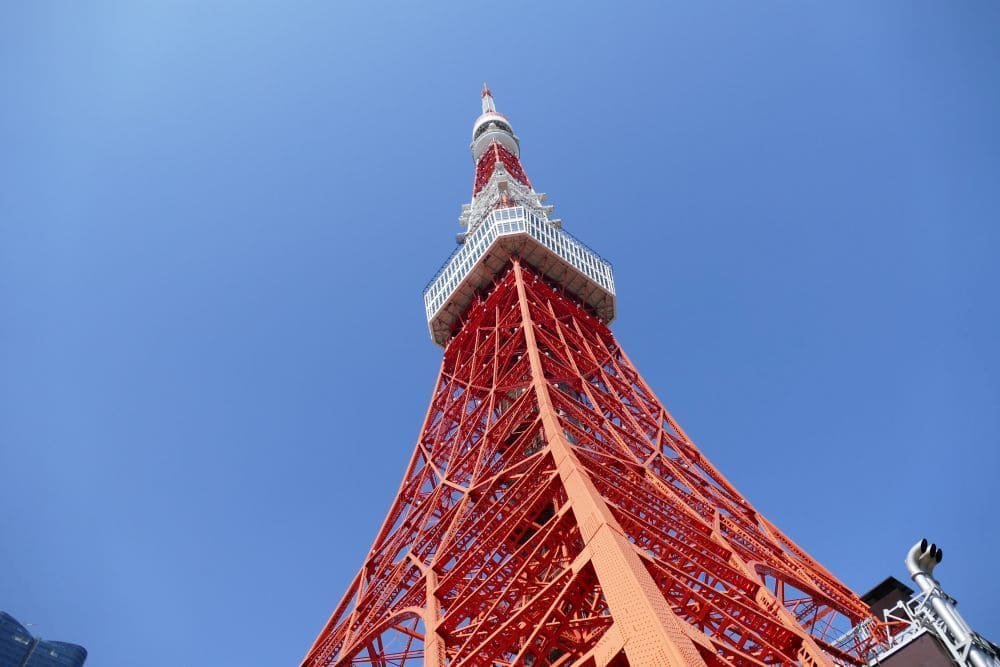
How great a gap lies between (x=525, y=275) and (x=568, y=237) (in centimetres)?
287

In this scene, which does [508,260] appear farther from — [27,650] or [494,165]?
[27,650]

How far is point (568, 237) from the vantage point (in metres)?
22.8

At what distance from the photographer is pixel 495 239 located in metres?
21.0

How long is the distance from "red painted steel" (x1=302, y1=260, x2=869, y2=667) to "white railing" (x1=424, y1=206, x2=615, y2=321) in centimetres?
263

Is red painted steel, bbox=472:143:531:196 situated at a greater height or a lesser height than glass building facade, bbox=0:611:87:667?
lesser

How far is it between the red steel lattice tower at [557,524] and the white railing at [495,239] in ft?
0.23

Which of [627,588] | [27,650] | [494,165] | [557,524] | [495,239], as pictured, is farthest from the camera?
[27,650]

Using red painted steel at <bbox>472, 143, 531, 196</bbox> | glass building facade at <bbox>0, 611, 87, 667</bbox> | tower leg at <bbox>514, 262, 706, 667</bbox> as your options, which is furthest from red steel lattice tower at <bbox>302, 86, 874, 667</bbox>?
glass building facade at <bbox>0, 611, 87, 667</bbox>

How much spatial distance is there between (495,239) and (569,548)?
11932 mm

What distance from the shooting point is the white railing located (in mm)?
21422

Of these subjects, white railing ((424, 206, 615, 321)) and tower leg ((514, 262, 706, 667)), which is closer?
tower leg ((514, 262, 706, 667))

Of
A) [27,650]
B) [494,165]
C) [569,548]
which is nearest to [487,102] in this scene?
[494,165]

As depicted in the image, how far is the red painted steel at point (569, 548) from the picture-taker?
323 inches

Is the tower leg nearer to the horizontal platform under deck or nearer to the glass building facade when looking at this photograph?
the horizontal platform under deck
